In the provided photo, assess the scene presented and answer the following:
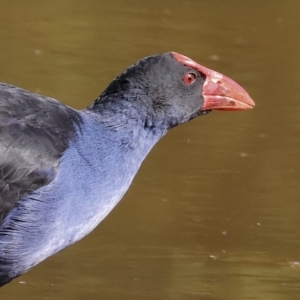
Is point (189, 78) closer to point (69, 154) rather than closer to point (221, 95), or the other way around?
point (221, 95)

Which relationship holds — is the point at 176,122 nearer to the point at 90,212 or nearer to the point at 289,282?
the point at 90,212

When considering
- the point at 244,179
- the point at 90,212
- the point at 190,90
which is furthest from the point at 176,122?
the point at 244,179

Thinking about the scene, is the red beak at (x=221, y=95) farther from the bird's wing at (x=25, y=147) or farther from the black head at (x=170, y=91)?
the bird's wing at (x=25, y=147)

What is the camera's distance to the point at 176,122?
328 centimetres

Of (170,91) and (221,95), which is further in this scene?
(221,95)

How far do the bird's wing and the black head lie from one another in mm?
281

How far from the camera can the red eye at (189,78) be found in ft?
10.9

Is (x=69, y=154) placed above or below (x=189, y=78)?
below

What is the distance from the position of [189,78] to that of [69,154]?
60 cm

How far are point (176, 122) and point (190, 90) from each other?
13 centimetres

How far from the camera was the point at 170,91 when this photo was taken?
325 cm

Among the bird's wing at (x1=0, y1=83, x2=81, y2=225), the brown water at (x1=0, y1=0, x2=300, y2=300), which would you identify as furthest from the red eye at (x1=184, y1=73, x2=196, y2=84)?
the brown water at (x1=0, y1=0, x2=300, y2=300)

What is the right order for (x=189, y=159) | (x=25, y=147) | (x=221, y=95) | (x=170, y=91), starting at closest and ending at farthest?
(x=25, y=147) < (x=170, y=91) < (x=221, y=95) < (x=189, y=159)

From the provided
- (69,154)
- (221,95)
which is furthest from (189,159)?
(69,154)
